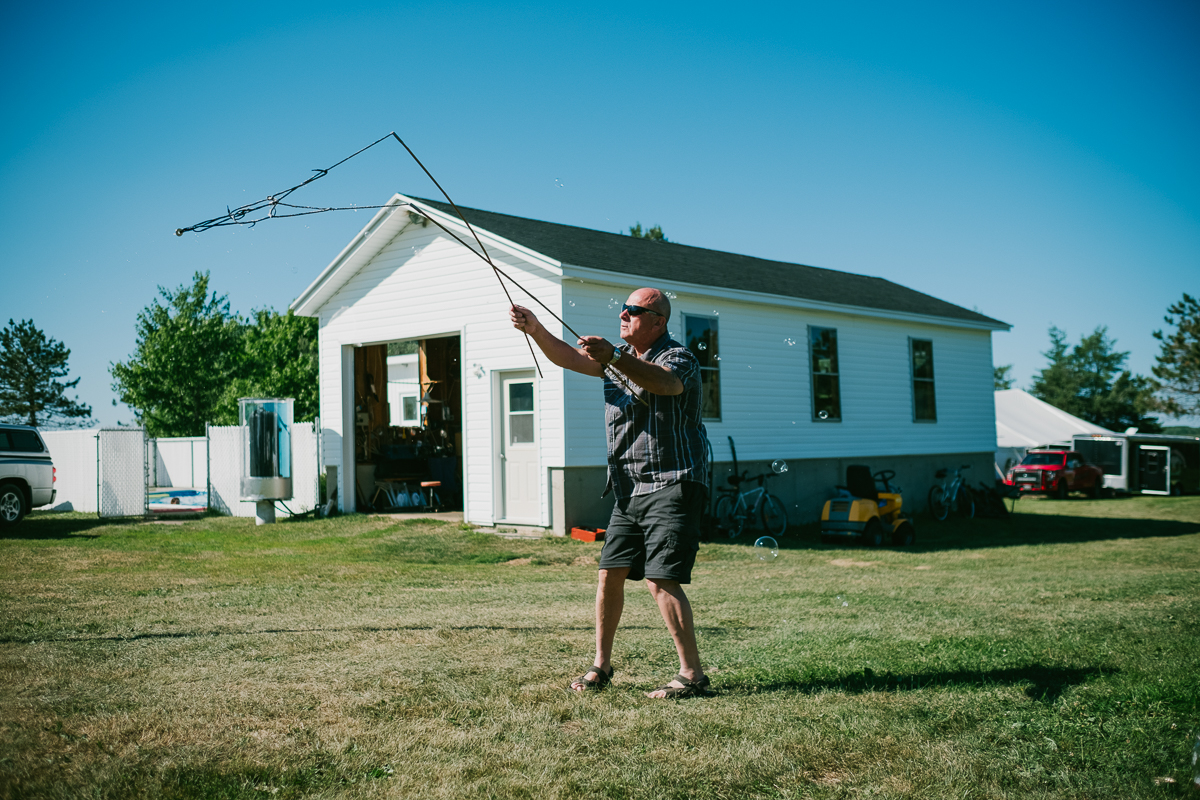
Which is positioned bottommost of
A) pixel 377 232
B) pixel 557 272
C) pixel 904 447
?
pixel 904 447

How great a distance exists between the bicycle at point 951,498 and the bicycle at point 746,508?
5843 mm

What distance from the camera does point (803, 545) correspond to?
1371 centimetres

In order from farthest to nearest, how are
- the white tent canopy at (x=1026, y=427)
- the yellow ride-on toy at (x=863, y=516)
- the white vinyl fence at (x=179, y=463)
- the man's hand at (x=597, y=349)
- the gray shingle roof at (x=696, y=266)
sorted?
the white tent canopy at (x=1026, y=427), the white vinyl fence at (x=179, y=463), the gray shingle roof at (x=696, y=266), the yellow ride-on toy at (x=863, y=516), the man's hand at (x=597, y=349)

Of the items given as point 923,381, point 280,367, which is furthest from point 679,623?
point 280,367

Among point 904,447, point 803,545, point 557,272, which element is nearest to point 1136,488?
point 904,447

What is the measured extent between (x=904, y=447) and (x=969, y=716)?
16.2m

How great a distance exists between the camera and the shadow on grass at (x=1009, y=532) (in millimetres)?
14000

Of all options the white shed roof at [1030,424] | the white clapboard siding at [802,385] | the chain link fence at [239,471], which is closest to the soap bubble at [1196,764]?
the white clapboard siding at [802,385]

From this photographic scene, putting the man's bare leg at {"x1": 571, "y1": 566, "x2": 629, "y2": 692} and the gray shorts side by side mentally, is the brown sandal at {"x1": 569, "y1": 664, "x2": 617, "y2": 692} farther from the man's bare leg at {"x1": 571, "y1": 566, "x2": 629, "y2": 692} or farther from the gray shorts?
the gray shorts

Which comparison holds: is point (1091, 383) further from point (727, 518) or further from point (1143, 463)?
point (727, 518)

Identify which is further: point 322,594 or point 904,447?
point 904,447

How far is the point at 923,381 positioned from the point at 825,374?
3.74m

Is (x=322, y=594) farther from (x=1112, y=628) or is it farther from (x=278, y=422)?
(x=278, y=422)

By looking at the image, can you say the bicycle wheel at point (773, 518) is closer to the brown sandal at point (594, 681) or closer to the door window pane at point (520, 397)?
the door window pane at point (520, 397)
